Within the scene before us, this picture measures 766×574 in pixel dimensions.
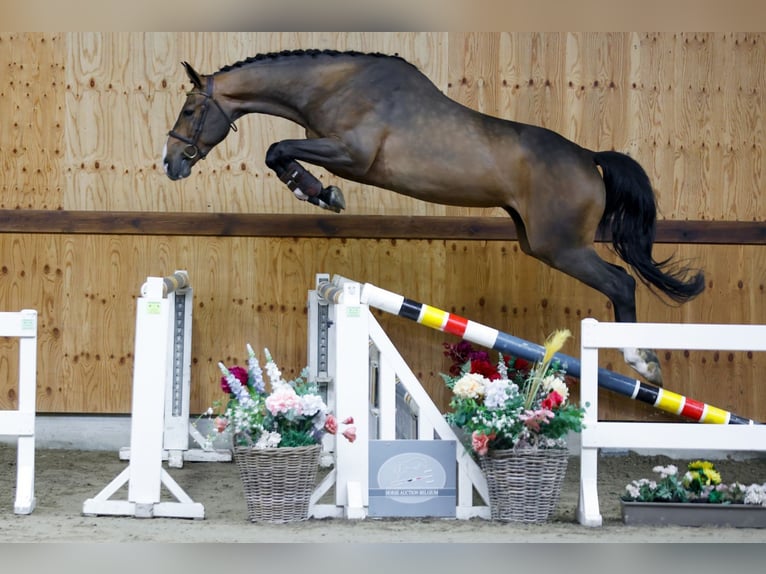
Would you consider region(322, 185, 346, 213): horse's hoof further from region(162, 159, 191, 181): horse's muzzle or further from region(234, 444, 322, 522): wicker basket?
region(234, 444, 322, 522): wicker basket

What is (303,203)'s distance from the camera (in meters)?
5.38

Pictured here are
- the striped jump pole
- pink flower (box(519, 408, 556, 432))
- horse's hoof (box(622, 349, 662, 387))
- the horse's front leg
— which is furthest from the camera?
horse's hoof (box(622, 349, 662, 387))

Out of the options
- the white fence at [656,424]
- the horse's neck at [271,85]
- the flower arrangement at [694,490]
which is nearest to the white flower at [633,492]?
the flower arrangement at [694,490]

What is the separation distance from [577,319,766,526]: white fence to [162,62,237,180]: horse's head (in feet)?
6.41

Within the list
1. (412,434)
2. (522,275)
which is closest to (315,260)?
(522,275)

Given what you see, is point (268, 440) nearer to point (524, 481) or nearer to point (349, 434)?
point (349, 434)

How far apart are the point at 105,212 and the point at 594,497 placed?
3003mm

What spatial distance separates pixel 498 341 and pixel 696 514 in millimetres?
957

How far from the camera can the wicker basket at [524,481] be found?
11.8ft

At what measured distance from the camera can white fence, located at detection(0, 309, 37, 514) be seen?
3.67 metres

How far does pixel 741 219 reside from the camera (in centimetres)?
539

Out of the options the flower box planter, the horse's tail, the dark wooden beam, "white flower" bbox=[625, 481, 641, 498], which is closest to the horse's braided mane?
the dark wooden beam

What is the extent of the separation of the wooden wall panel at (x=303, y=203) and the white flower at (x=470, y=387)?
1.71m

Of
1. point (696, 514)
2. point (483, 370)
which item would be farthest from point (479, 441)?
point (696, 514)
